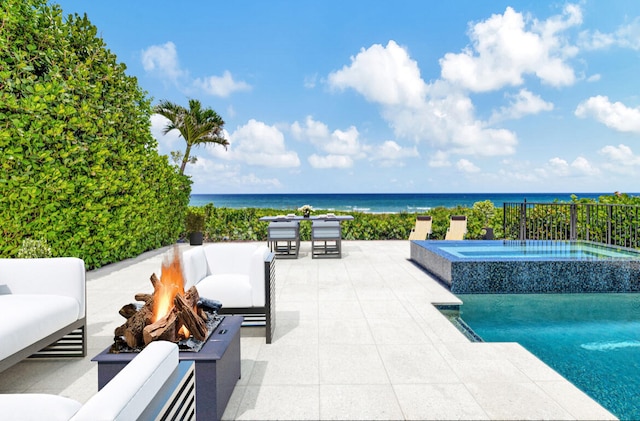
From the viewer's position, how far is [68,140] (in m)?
6.17

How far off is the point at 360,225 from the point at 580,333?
844 centimetres

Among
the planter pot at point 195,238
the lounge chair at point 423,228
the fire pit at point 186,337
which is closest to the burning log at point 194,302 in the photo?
the fire pit at point 186,337

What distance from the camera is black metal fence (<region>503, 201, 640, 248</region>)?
8.37m

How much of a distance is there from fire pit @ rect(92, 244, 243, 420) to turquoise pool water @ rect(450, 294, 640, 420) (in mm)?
2497

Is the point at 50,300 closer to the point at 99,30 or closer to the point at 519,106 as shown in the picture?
the point at 99,30

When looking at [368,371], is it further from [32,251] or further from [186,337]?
[32,251]

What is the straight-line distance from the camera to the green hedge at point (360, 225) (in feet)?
39.6

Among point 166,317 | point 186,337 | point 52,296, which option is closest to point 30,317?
point 52,296

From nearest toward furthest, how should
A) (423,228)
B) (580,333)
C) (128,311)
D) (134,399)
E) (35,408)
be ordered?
(134,399), (35,408), (128,311), (580,333), (423,228)

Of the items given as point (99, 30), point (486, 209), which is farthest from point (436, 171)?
point (99, 30)

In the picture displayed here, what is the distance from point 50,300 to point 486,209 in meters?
11.3

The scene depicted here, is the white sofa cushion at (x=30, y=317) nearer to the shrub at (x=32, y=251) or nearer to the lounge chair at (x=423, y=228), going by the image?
the shrub at (x=32, y=251)

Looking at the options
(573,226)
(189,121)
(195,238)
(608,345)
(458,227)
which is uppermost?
(189,121)

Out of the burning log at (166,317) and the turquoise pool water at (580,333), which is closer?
the burning log at (166,317)
